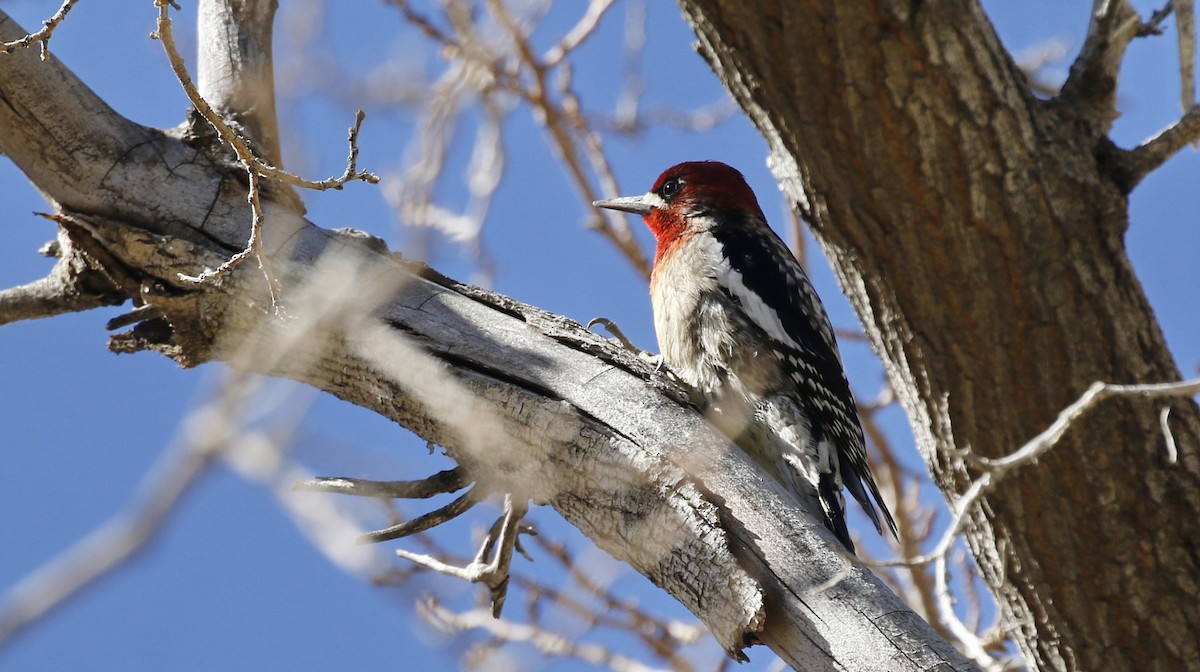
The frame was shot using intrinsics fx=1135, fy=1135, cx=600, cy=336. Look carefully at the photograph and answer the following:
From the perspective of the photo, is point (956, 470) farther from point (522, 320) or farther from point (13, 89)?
point (13, 89)

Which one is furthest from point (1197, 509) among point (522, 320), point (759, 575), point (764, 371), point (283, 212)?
point (283, 212)

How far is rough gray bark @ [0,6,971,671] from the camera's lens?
2.42 meters

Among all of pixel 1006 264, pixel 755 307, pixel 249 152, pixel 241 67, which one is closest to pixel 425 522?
pixel 249 152

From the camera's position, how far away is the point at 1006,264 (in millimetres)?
3242

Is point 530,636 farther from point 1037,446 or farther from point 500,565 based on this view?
point 1037,446

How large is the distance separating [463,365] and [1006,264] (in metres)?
1.58

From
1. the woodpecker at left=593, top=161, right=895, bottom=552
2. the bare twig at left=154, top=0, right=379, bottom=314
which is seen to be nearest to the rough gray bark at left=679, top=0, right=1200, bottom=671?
the woodpecker at left=593, top=161, right=895, bottom=552

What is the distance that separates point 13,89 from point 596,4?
10.3ft

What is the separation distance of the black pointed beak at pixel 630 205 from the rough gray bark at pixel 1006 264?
1550 mm

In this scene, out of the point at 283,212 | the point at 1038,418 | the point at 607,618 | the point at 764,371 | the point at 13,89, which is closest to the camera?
the point at 13,89

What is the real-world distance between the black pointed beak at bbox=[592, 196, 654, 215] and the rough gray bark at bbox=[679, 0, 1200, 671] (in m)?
1.55

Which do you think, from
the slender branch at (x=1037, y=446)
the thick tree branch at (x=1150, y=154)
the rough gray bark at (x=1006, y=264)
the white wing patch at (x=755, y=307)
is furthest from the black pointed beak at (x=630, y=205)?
the slender branch at (x=1037, y=446)

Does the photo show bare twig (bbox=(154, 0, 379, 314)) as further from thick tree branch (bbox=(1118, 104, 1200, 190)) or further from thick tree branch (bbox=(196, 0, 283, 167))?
thick tree branch (bbox=(1118, 104, 1200, 190))

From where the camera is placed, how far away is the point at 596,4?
553cm
